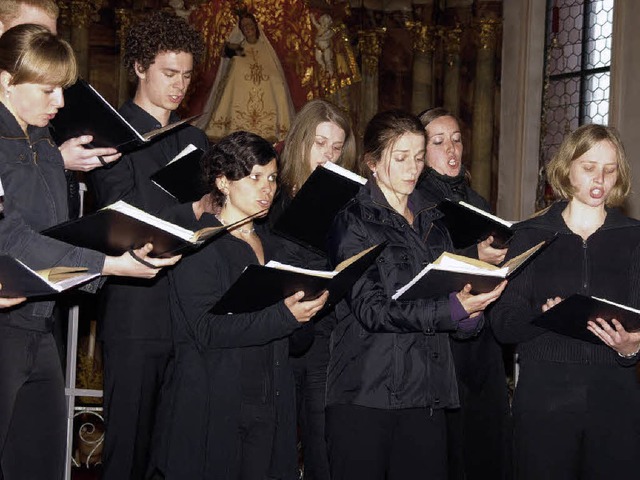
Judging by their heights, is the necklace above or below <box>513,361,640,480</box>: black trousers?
above

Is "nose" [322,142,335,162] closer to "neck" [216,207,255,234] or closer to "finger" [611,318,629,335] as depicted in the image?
"neck" [216,207,255,234]

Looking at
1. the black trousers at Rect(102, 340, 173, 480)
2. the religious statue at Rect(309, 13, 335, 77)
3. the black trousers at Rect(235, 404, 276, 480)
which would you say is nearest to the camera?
the black trousers at Rect(235, 404, 276, 480)

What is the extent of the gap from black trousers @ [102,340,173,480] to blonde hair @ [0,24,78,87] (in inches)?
46.0

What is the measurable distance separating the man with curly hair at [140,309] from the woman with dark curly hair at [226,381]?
344 mm

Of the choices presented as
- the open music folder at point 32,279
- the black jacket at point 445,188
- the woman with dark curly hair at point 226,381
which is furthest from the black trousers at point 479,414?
the open music folder at point 32,279

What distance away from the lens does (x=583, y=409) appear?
3.97 m

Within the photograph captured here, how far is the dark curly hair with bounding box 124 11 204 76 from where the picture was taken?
467cm

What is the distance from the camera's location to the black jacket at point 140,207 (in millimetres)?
4324

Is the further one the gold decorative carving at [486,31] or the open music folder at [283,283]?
the gold decorative carving at [486,31]

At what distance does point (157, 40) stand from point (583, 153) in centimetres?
185

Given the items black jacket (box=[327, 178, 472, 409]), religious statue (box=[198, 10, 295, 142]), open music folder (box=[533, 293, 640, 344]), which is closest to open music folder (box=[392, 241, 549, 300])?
black jacket (box=[327, 178, 472, 409])

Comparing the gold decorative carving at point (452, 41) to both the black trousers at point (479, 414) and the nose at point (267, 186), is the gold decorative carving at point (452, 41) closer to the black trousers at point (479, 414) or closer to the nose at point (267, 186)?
the black trousers at point (479, 414)

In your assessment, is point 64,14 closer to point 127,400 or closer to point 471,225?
point 127,400

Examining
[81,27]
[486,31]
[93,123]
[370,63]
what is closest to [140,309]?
[93,123]
